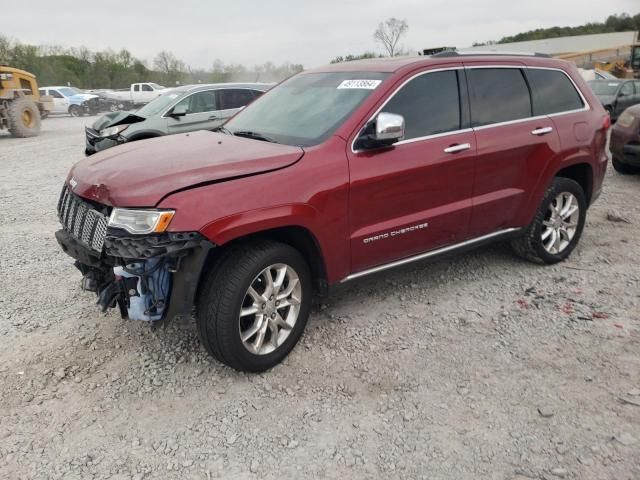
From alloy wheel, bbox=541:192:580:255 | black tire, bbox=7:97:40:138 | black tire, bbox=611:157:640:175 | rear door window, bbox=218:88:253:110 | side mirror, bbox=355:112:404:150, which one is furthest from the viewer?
black tire, bbox=7:97:40:138

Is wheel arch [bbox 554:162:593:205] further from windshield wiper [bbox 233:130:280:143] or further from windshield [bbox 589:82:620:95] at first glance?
windshield [bbox 589:82:620:95]

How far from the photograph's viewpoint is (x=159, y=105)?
10.1 metres

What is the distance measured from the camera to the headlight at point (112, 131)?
9.17m

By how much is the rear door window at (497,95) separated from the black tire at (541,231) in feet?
2.47

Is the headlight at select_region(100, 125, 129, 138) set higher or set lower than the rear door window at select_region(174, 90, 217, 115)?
lower

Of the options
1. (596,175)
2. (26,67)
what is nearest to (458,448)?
(596,175)

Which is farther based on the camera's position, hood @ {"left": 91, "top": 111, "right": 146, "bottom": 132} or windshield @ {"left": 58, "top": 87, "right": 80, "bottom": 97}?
windshield @ {"left": 58, "top": 87, "right": 80, "bottom": 97}

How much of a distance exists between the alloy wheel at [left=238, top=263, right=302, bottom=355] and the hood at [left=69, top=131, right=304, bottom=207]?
64 centimetres

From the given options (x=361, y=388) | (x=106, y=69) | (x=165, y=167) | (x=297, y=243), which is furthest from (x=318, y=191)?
(x=106, y=69)

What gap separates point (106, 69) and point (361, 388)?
55.3m

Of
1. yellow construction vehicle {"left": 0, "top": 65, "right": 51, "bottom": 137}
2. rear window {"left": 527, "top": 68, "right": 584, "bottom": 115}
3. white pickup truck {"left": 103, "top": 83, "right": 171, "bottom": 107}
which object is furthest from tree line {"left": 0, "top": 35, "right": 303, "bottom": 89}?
rear window {"left": 527, "top": 68, "right": 584, "bottom": 115}

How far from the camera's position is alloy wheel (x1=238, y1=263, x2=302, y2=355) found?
311 centimetres

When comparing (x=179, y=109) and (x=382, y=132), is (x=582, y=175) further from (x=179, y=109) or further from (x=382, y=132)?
(x=179, y=109)

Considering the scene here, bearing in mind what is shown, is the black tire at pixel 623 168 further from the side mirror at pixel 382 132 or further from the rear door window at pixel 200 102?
the rear door window at pixel 200 102
